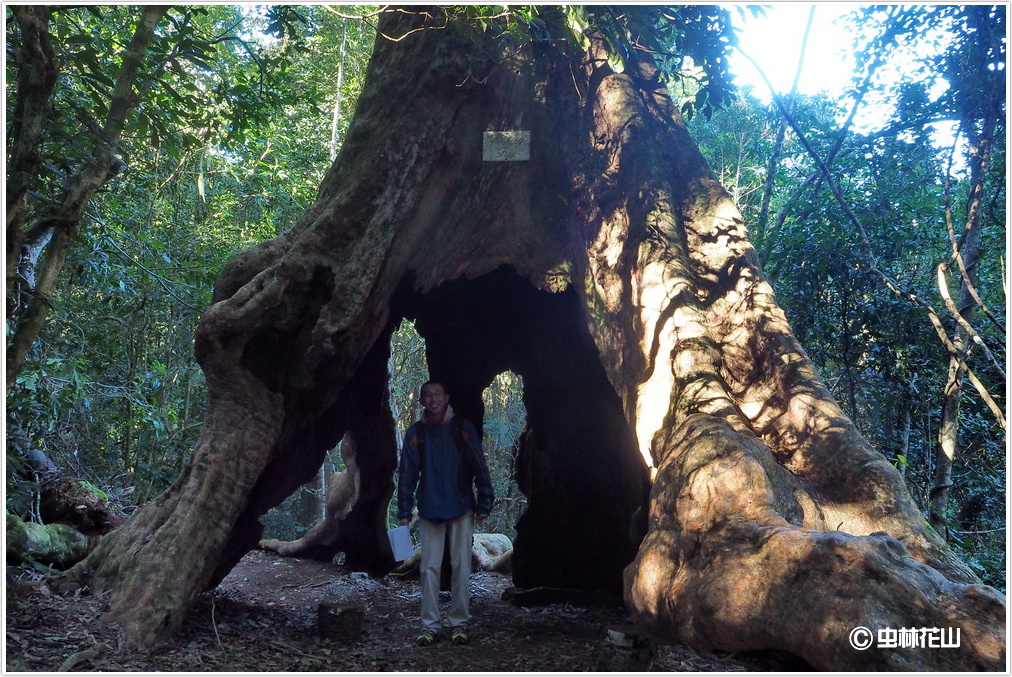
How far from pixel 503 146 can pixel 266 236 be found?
6912 mm

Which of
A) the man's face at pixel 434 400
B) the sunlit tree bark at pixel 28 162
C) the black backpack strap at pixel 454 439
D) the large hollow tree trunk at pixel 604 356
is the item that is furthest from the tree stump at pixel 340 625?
the sunlit tree bark at pixel 28 162

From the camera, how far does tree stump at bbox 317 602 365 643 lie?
510cm

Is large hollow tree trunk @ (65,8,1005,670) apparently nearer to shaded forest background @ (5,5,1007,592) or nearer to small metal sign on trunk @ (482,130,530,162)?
small metal sign on trunk @ (482,130,530,162)

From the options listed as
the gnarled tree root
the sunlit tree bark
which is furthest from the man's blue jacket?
the sunlit tree bark

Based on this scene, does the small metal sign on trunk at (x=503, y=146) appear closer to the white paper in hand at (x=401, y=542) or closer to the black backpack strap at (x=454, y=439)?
the black backpack strap at (x=454, y=439)

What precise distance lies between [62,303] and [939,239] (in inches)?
401

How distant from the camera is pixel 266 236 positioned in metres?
11.7

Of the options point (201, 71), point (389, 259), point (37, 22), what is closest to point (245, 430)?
point (389, 259)

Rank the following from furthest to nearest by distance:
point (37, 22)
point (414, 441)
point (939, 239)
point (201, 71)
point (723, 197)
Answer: point (201, 71), point (939, 239), point (723, 197), point (414, 441), point (37, 22)

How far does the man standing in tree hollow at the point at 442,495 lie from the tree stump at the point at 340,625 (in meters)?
0.56

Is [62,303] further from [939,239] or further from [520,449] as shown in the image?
[939,239]

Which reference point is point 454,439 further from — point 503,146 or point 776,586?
point 776,586

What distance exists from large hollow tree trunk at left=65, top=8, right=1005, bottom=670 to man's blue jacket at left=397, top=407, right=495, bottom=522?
103cm

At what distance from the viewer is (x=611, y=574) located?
Result: 7547mm
